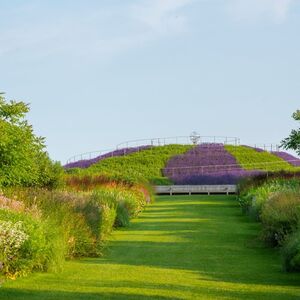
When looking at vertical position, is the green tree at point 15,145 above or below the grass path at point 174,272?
above

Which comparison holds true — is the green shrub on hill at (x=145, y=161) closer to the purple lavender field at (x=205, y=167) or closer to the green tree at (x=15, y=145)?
the purple lavender field at (x=205, y=167)

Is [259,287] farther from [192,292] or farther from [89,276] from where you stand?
[89,276]

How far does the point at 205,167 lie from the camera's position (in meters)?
52.3

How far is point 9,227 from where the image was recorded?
36.1 ft

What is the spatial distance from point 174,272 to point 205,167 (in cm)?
4104

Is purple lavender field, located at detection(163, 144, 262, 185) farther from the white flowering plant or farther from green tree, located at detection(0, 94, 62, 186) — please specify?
the white flowering plant

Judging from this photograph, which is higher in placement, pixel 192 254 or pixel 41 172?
pixel 41 172

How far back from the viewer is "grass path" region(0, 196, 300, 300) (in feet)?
31.6

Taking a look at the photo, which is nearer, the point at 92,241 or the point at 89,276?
the point at 89,276

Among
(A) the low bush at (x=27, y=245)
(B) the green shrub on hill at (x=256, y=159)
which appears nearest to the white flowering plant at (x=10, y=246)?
(A) the low bush at (x=27, y=245)

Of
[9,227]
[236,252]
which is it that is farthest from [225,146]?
[9,227]

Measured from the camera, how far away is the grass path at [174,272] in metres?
9.64

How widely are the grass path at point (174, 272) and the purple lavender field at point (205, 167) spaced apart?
84.8 ft

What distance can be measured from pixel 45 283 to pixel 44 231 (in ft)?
4.52
